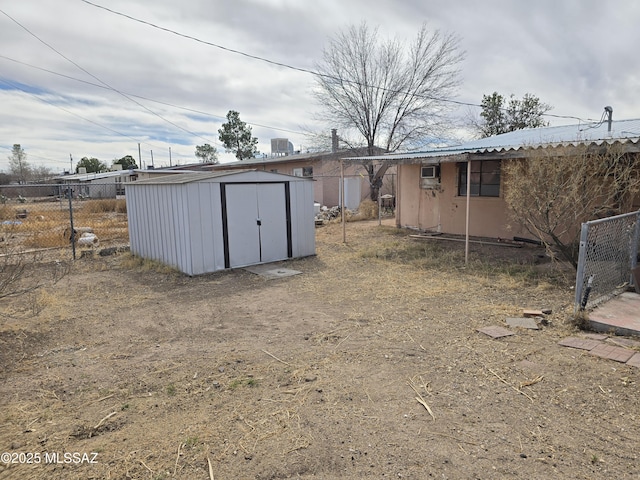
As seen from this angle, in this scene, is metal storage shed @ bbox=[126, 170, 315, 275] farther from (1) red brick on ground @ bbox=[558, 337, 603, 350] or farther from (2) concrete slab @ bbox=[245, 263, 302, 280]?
(1) red brick on ground @ bbox=[558, 337, 603, 350]

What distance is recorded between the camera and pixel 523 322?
4.82m

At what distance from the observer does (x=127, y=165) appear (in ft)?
166

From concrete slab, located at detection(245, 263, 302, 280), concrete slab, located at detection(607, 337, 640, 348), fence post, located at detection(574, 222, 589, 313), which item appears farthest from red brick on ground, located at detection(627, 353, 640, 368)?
concrete slab, located at detection(245, 263, 302, 280)

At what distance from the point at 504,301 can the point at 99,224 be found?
14.2 meters

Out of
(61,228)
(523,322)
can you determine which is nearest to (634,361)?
(523,322)

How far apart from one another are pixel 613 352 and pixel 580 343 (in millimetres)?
304

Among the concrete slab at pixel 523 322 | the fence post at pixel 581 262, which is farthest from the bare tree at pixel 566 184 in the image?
the concrete slab at pixel 523 322

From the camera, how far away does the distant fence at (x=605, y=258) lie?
468 centimetres

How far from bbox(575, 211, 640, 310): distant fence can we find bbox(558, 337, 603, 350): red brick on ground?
1.89ft

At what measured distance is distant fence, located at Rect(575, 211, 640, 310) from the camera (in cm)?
468

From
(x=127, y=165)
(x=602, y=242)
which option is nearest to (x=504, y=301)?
(x=602, y=242)

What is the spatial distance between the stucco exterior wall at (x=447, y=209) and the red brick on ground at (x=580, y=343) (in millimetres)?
5956

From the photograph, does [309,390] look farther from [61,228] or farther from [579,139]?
[61,228]

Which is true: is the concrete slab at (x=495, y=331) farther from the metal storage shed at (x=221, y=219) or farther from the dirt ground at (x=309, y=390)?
the metal storage shed at (x=221, y=219)
